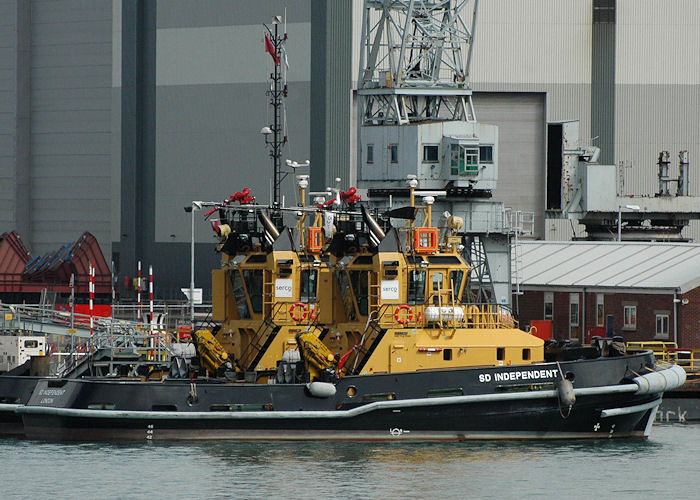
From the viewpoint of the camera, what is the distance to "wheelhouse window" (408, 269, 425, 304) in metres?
34.4

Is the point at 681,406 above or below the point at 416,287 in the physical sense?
below

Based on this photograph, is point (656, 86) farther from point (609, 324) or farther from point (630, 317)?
point (630, 317)

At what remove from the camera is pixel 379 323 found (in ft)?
111

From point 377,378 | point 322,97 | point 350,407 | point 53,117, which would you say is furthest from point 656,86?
point 350,407

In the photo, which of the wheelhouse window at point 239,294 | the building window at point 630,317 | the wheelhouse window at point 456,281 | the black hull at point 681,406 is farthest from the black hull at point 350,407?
the building window at point 630,317

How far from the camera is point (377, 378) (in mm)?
33000

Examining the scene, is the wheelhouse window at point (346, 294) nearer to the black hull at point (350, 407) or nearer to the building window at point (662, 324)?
the black hull at point (350, 407)

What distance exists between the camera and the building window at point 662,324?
46.0 metres

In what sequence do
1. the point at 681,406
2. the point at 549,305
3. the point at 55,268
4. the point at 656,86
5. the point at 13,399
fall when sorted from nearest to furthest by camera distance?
the point at 13,399
the point at 681,406
the point at 549,305
the point at 656,86
the point at 55,268

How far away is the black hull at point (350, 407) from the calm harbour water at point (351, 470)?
13.4 inches

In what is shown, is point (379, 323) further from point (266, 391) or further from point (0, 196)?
point (0, 196)

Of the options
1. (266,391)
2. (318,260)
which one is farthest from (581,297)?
(266,391)

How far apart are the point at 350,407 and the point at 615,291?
1636 centimetres

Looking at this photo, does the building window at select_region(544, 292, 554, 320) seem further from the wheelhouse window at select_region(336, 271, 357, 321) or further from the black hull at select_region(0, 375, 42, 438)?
the black hull at select_region(0, 375, 42, 438)
